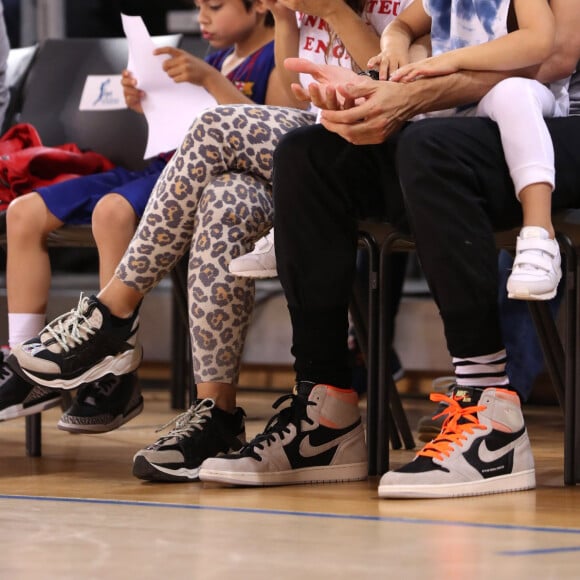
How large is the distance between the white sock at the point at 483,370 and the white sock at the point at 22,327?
95cm

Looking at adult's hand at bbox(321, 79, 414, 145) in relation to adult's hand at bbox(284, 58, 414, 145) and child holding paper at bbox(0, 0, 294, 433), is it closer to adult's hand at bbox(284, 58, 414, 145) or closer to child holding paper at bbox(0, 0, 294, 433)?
adult's hand at bbox(284, 58, 414, 145)

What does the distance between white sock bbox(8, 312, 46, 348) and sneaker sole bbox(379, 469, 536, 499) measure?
0.92 m

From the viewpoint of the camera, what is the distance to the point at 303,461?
5.92 ft

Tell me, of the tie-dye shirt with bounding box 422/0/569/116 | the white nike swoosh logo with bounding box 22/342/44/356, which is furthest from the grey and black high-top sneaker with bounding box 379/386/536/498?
the white nike swoosh logo with bounding box 22/342/44/356

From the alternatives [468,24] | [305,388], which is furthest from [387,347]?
[468,24]

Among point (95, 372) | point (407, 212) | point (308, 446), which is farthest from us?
point (95, 372)

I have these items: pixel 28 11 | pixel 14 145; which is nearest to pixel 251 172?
pixel 14 145

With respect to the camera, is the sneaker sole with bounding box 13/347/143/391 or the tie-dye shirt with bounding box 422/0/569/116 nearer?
the tie-dye shirt with bounding box 422/0/569/116

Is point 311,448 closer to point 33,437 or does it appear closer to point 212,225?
point 212,225

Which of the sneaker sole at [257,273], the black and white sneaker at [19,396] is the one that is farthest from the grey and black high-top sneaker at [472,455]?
the black and white sneaker at [19,396]

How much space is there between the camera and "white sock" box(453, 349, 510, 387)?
5.53 ft

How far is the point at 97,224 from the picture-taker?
2.28 metres

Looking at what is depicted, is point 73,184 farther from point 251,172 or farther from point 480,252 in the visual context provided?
point 480,252

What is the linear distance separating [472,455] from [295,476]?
0.29 metres
